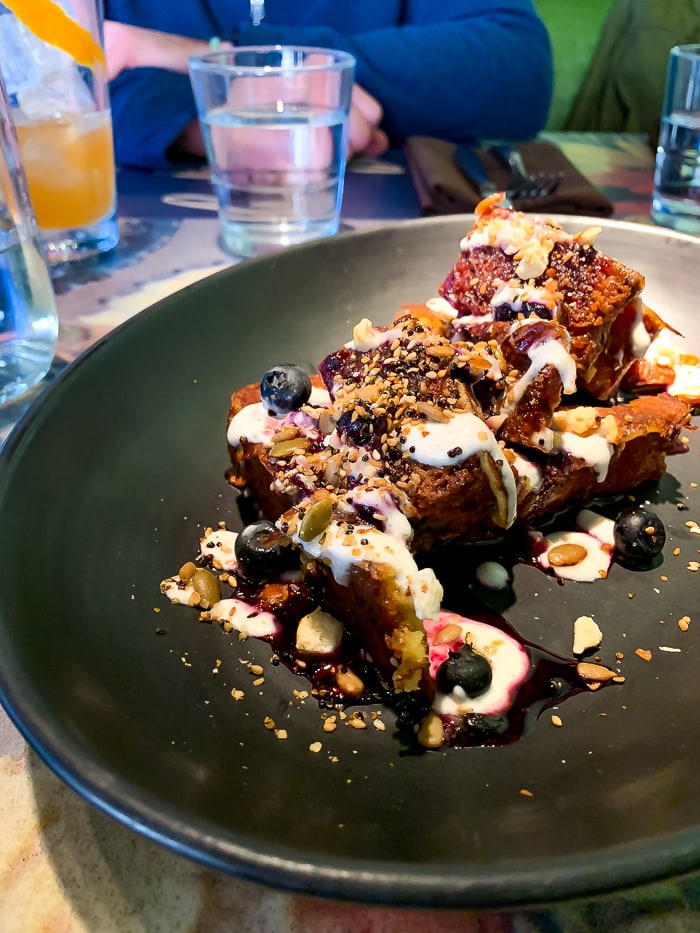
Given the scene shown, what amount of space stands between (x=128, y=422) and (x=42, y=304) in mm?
551

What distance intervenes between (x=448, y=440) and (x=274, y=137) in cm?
163

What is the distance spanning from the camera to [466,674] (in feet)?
3.50

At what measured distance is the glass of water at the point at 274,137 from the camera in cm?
241

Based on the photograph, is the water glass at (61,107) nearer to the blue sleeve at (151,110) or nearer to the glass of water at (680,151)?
the blue sleeve at (151,110)

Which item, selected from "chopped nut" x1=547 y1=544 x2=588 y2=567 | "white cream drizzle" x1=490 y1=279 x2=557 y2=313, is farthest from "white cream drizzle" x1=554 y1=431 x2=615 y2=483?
"white cream drizzle" x1=490 y1=279 x2=557 y2=313

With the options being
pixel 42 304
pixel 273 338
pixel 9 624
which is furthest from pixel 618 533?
pixel 42 304

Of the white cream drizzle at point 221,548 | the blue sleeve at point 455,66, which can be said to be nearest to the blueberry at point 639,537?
the white cream drizzle at point 221,548

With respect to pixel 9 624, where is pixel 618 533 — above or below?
below

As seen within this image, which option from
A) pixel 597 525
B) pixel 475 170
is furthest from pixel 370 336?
pixel 475 170

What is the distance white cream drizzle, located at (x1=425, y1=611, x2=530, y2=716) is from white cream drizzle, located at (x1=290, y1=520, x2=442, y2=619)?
0.09 m

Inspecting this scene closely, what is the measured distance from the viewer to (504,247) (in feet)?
5.20

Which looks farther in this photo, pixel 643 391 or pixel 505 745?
pixel 643 391

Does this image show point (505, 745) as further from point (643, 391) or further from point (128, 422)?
point (643, 391)

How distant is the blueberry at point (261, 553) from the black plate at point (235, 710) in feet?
0.36
